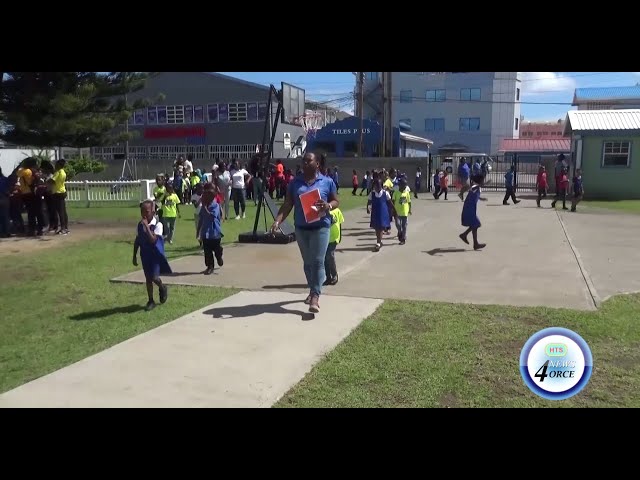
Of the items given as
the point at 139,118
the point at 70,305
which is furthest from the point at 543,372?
the point at 139,118

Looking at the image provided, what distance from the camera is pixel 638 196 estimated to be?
24.2m

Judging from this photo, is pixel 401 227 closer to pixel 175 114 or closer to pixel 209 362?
pixel 209 362

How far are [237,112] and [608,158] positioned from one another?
92.2ft

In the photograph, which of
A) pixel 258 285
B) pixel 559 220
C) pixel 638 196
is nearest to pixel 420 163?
pixel 638 196

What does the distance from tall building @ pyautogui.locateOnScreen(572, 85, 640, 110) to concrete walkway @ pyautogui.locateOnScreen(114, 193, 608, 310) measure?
163ft

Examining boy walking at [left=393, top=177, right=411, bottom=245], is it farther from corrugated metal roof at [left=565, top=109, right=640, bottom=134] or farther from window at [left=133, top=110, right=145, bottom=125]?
window at [left=133, top=110, right=145, bottom=125]

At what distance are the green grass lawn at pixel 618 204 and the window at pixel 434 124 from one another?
40.7m

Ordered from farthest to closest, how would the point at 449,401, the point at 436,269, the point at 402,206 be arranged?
the point at 402,206, the point at 436,269, the point at 449,401

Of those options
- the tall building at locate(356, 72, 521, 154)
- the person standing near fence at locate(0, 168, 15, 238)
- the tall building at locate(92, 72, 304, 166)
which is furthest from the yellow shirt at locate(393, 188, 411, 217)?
the tall building at locate(356, 72, 521, 154)

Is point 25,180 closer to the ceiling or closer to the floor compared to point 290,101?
closer to the floor

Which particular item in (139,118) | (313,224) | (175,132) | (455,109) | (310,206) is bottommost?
(313,224)

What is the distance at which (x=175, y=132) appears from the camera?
46469 mm

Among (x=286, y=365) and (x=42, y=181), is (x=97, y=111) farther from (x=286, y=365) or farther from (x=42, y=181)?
(x=286, y=365)

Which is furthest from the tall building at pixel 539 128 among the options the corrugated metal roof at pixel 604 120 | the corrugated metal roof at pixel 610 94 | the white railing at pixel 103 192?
the white railing at pixel 103 192
